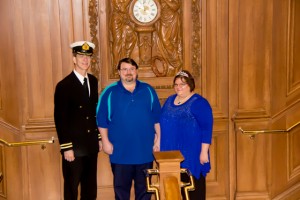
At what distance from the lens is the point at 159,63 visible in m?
4.19

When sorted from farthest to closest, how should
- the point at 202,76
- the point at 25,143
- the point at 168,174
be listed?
the point at 202,76, the point at 25,143, the point at 168,174

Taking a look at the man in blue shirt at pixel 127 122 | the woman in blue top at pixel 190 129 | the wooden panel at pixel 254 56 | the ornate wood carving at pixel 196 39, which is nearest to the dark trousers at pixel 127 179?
the man in blue shirt at pixel 127 122

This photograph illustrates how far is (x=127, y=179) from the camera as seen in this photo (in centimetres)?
367

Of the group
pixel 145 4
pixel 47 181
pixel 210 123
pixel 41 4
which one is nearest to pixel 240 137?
pixel 210 123

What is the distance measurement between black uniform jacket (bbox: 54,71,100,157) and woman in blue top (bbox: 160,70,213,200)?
0.64m

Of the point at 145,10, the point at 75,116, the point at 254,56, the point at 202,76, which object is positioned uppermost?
the point at 145,10

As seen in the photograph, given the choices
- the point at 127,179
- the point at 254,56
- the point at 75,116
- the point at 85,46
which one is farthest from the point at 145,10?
the point at 127,179

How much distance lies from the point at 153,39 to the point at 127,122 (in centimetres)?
101

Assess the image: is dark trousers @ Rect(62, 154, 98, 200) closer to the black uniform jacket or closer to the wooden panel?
the black uniform jacket

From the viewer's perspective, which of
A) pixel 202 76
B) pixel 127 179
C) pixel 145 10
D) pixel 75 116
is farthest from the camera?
pixel 202 76

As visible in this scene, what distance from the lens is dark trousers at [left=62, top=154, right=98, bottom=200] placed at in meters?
3.59

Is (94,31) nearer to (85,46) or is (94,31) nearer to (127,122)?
(85,46)

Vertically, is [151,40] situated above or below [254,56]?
above

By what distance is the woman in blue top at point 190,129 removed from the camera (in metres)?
3.37
